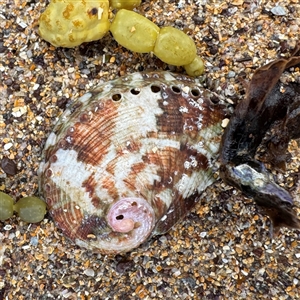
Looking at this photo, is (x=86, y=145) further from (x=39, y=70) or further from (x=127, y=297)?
(x=127, y=297)

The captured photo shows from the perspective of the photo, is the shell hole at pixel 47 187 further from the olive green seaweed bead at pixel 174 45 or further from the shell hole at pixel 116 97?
the olive green seaweed bead at pixel 174 45

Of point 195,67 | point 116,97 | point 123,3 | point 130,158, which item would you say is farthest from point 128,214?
point 123,3

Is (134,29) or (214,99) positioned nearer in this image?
(134,29)

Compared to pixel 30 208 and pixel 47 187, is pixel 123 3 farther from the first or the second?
pixel 30 208

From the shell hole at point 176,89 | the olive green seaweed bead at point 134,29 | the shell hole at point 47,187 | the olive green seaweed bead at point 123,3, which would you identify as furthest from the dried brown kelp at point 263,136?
the shell hole at point 47,187

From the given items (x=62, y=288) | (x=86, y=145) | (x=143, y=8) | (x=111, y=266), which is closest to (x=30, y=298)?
(x=62, y=288)

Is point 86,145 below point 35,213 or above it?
above
